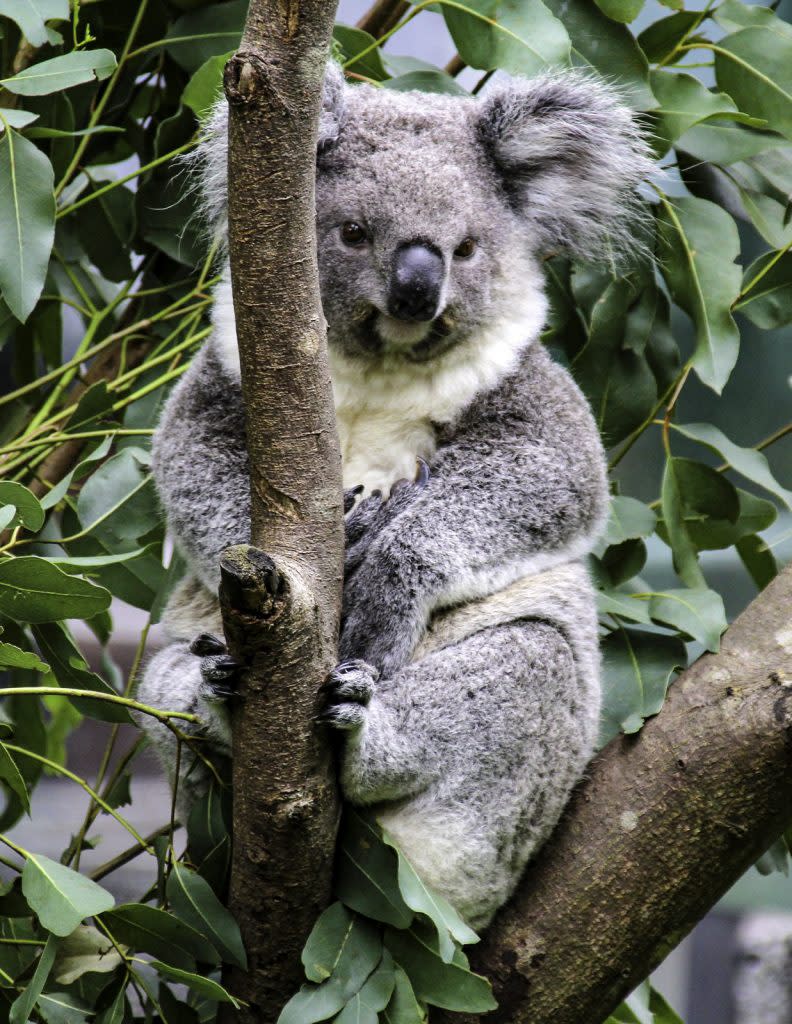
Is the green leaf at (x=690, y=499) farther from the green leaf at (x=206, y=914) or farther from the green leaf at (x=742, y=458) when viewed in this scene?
the green leaf at (x=206, y=914)

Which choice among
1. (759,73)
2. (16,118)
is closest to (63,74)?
(16,118)

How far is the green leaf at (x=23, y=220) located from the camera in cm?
211

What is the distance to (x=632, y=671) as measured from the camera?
2373 millimetres

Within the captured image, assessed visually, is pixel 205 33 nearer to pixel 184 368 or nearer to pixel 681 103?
pixel 184 368

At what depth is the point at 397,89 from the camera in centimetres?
261

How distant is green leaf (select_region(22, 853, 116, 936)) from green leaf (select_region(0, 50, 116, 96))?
134cm

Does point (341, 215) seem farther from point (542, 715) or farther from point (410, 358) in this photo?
point (542, 715)

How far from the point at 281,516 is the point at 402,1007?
2.57 ft

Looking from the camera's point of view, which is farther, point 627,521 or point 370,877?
point 627,521

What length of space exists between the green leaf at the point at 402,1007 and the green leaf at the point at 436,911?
0.09 meters

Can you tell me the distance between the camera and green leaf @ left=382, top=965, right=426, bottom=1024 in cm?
179

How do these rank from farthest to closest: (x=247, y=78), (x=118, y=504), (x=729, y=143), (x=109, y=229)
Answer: (x=109, y=229)
(x=729, y=143)
(x=118, y=504)
(x=247, y=78)

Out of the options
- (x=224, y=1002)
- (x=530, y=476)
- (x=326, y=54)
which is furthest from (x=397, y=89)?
(x=224, y=1002)

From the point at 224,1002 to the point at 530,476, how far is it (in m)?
1.06
